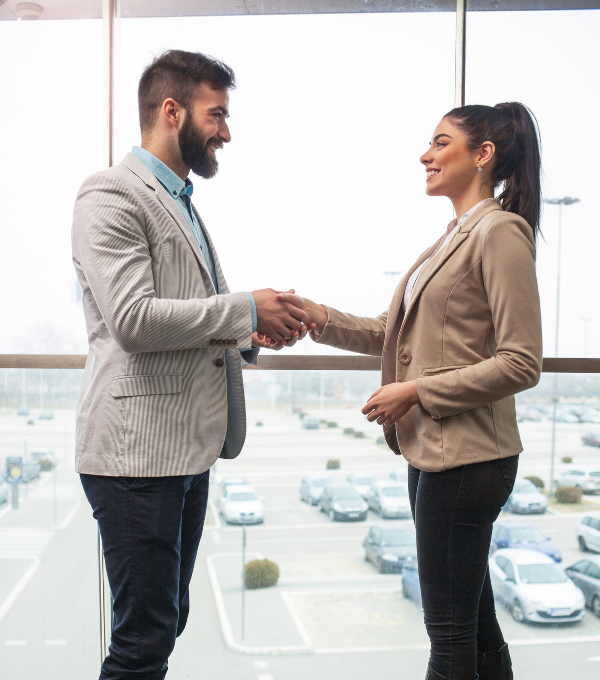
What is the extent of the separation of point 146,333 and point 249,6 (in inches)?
61.0

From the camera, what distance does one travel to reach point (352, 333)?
1787mm

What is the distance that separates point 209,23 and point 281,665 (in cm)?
238

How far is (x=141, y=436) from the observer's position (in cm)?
121

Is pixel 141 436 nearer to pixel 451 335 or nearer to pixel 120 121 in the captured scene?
pixel 451 335

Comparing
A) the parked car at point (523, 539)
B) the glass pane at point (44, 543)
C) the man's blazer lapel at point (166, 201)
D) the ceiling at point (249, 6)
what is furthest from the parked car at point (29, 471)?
the parked car at point (523, 539)

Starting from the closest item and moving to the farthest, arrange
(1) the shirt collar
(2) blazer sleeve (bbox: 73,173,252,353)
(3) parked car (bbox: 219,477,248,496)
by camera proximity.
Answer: (2) blazer sleeve (bbox: 73,173,252,353) → (1) the shirt collar → (3) parked car (bbox: 219,477,248,496)

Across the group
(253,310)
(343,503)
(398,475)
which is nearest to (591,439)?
(398,475)

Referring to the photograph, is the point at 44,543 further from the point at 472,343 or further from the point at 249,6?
the point at 249,6

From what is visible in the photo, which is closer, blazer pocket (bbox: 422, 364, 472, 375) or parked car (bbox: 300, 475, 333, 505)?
blazer pocket (bbox: 422, 364, 472, 375)

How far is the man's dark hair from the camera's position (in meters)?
1.42

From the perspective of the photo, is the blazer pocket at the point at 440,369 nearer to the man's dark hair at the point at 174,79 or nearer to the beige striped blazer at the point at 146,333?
the beige striped blazer at the point at 146,333

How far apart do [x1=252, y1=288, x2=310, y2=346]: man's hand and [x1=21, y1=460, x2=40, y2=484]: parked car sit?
4.13 ft

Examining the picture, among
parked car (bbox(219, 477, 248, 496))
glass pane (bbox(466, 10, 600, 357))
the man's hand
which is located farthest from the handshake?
glass pane (bbox(466, 10, 600, 357))

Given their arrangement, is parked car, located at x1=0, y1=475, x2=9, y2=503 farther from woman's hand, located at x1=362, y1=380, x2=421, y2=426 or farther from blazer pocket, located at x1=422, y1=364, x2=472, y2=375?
blazer pocket, located at x1=422, y1=364, x2=472, y2=375
